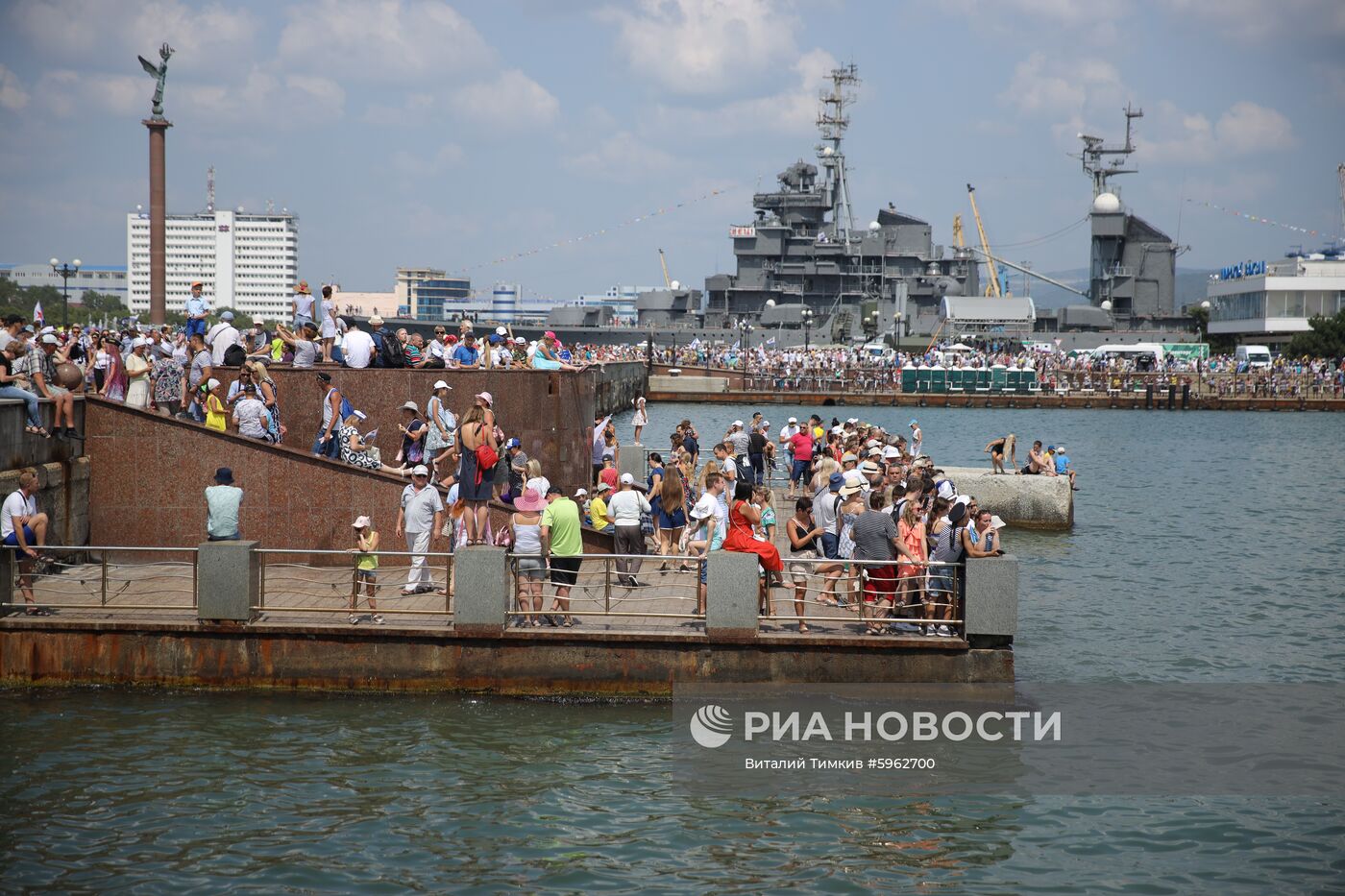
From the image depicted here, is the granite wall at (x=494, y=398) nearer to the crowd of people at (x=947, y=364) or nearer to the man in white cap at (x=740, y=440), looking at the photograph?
the man in white cap at (x=740, y=440)

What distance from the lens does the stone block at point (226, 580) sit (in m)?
12.5

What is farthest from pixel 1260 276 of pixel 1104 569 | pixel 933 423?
pixel 1104 569

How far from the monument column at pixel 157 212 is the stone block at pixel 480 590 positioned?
20841 mm

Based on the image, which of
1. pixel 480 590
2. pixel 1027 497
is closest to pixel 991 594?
pixel 480 590

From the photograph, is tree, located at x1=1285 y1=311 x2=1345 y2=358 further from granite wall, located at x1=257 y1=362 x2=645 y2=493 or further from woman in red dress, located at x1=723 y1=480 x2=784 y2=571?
woman in red dress, located at x1=723 y1=480 x2=784 y2=571

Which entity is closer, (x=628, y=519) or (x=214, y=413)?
(x=628, y=519)

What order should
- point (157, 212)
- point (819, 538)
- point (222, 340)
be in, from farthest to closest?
point (157, 212), point (222, 340), point (819, 538)

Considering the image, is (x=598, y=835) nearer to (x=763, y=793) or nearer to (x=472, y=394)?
(x=763, y=793)

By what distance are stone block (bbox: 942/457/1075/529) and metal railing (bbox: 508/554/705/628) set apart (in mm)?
13640

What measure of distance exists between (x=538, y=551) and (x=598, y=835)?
3.86 m

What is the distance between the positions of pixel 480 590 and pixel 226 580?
251cm

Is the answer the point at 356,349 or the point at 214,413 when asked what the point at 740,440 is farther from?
the point at 214,413

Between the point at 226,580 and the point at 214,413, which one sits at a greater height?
the point at 214,413

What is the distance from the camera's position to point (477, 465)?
14.2 m
